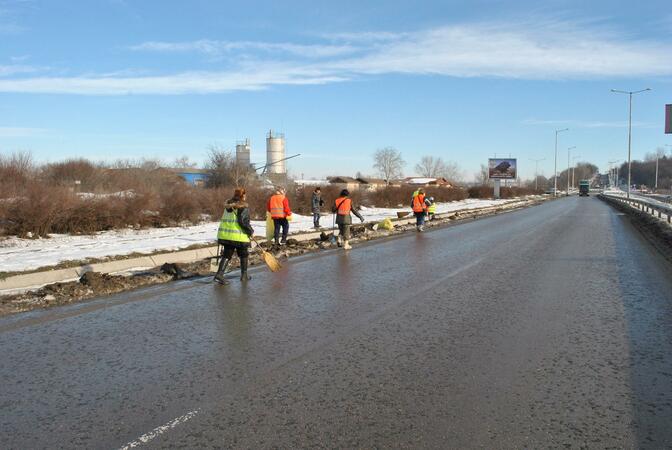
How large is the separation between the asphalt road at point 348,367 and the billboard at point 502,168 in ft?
269

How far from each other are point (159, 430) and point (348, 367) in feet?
6.35

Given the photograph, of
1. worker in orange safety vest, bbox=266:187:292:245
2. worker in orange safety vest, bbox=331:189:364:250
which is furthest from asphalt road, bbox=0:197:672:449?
worker in orange safety vest, bbox=331:189:364:250

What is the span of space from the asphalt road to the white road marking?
0.02 metres

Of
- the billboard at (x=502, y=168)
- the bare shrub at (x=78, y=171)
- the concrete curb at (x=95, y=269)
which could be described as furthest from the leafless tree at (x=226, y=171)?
the billboard at (x=502, y=168)

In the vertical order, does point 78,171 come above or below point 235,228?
above

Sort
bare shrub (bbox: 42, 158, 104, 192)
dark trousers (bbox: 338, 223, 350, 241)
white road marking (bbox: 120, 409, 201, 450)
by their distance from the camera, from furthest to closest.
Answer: bare shrub (bbox: 42, 158, 104, 192), dark trousers (bbox: 338, 223, 350, 241), white road marking (bbox: 120, 409, 201, 450)

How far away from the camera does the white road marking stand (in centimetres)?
375

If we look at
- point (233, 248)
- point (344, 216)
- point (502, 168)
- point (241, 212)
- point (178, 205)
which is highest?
point (502, 168)

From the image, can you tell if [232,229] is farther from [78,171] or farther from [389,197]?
[389,197]

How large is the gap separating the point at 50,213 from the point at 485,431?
59.6ft

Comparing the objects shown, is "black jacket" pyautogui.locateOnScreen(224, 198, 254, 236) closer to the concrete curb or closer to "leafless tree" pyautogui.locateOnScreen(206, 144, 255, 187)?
the concrete curb

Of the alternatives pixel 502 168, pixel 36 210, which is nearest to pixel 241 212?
pixel 36 210

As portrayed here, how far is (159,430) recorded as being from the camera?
3969mm

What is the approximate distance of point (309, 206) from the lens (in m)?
35.2
